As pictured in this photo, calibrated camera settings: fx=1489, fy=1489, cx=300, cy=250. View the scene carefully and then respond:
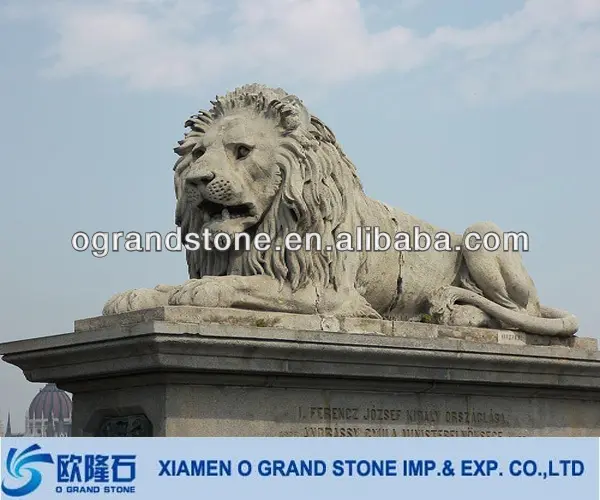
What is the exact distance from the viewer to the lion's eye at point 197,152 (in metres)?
13.1

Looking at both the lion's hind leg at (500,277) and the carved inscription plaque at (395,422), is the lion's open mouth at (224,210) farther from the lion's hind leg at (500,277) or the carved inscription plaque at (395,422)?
the lion's hind leg at (500,277)

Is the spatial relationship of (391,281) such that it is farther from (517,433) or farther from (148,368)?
(148,368)

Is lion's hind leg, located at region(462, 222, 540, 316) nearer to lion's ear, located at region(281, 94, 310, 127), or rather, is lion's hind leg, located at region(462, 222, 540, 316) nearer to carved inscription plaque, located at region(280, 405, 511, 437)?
carved inscription plaque, located at region(280, 405, 511, 437)

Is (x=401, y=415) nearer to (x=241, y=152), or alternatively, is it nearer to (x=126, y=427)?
(x=126, y=427)

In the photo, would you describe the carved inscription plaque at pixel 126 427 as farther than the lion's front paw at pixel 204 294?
No

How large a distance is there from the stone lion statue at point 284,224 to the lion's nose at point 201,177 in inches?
0.5

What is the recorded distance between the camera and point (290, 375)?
1195 centimetres

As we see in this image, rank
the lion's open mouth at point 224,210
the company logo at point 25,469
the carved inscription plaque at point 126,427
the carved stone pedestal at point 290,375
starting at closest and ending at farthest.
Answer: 1. the company logo at point 25,469
2. the carved stone pedestal at point 290,375
3. the carved inscription plaque at point 126,427
4. the lion's open mouth at point 224,210

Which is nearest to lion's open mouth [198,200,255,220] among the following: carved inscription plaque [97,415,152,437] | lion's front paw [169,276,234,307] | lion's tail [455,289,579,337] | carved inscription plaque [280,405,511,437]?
lion's front paw [169,276,234,307]

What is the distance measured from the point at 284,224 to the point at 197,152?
1041 millimetres

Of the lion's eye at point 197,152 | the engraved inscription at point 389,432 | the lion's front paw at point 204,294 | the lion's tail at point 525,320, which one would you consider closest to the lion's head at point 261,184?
the lion's eye at point 197,152

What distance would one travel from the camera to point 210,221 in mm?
12953

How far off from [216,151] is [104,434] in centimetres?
261

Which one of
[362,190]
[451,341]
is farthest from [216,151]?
[451,341]
